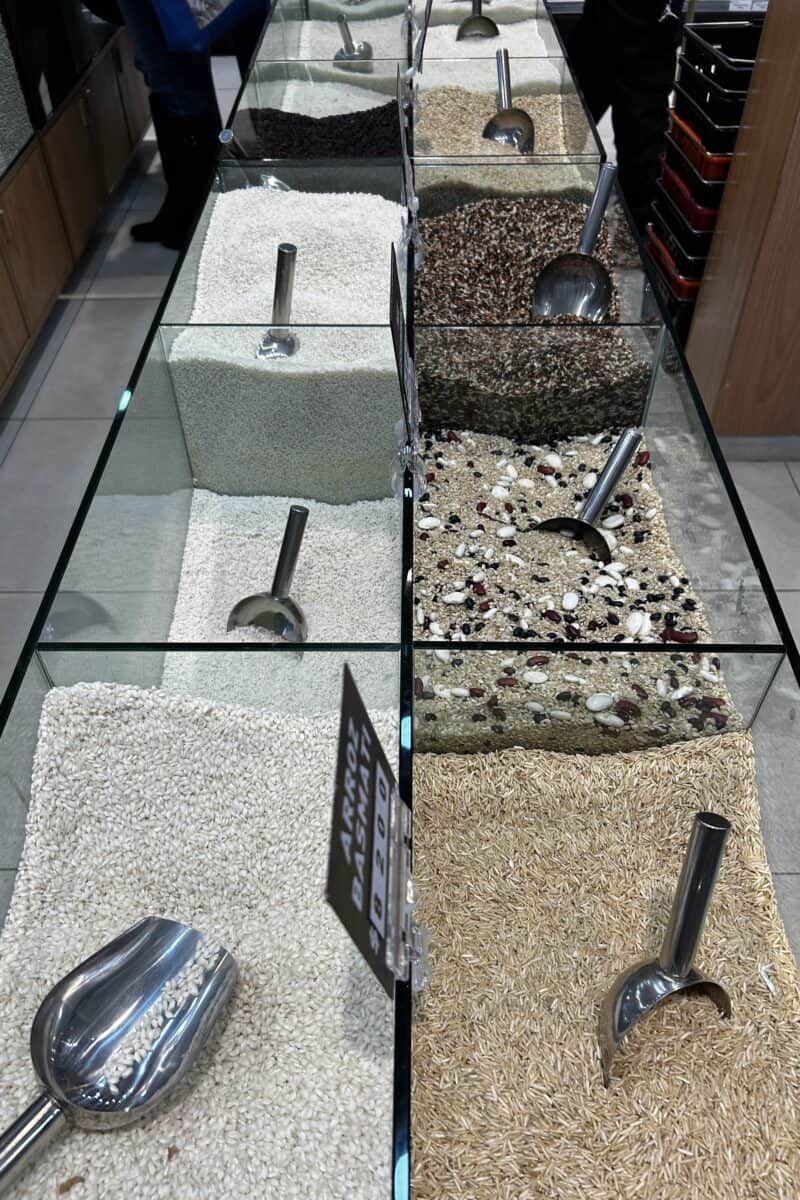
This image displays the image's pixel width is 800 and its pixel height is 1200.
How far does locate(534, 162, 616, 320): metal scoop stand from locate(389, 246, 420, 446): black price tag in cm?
42

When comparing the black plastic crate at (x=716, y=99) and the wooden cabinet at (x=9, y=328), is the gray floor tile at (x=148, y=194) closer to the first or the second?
the wooden cabinet at (x=9, y=328)

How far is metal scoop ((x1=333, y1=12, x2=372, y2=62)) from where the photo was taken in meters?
2.39

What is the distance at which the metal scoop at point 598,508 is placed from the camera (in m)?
1.29

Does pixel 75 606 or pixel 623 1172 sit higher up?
pixel 75 606

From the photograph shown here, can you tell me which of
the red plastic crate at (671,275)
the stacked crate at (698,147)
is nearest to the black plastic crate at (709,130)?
the stacked crate at (698,147)

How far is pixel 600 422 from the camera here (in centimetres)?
150

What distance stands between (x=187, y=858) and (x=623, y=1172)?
0.43 metres

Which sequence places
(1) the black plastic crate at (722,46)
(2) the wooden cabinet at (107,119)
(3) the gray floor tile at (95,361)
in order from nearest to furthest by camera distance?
(1) the black plastic crate at (722,46) < (3) the gray floor tile at (95,361) < (2) the wooden cabinet at (107,119)

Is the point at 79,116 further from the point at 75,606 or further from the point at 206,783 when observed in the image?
the point at 206,783

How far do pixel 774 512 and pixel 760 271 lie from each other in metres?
0.54

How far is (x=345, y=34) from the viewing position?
247 centimetres

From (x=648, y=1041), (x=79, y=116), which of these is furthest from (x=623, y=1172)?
(x=79, y=116)

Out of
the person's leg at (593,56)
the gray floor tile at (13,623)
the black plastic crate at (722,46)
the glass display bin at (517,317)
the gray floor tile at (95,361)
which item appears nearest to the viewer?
the glass display bin at (517,317)

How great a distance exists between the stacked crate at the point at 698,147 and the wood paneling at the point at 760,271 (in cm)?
10
